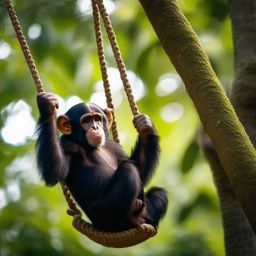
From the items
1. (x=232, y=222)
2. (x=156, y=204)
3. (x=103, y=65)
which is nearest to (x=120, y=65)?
(x=103, y=65)

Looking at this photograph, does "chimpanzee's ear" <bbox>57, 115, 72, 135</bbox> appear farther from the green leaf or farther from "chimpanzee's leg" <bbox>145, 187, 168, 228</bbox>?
the green leaf

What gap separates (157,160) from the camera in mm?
4488

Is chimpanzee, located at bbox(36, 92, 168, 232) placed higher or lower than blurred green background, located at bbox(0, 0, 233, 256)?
lower

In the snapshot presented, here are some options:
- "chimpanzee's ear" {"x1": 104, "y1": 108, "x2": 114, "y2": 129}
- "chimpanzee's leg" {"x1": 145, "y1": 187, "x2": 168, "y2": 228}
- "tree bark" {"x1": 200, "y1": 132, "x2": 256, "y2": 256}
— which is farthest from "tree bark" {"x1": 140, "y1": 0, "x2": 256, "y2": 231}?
"tree bark" {"x1": 200, "y1": 132, "x2": 256, "y2": 256}

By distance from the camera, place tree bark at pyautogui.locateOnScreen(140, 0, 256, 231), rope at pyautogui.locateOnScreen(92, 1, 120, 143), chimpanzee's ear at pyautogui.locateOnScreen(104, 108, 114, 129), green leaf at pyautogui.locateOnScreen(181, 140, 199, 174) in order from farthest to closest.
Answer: green leaf at pyautogui.locateOnScreen(181, 140, 199, 174) → chimpanzee's ear at pyautogui.locateOnScreen(104, 108, 114, 129) → rope at pyautogui.locateOnScreen(92, 1, 120, 143) → tree bark at pyautogui.locateOnScreen(140, 0, 256, 231)

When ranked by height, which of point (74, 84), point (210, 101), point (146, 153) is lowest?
point (210, 101)

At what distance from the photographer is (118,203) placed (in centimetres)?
415

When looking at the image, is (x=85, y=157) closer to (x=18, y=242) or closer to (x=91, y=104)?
(x=91, y=104)

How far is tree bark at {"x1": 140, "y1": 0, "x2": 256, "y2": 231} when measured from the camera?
127 inches

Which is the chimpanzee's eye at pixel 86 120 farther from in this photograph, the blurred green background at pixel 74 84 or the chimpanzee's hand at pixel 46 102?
the blurred green background at pixel 74 84

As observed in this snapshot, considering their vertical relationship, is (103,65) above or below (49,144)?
above

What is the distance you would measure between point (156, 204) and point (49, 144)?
77 cm

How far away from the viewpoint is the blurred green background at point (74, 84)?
633 cm

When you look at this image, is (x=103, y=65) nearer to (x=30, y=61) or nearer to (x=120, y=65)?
(x=120, y=65)
